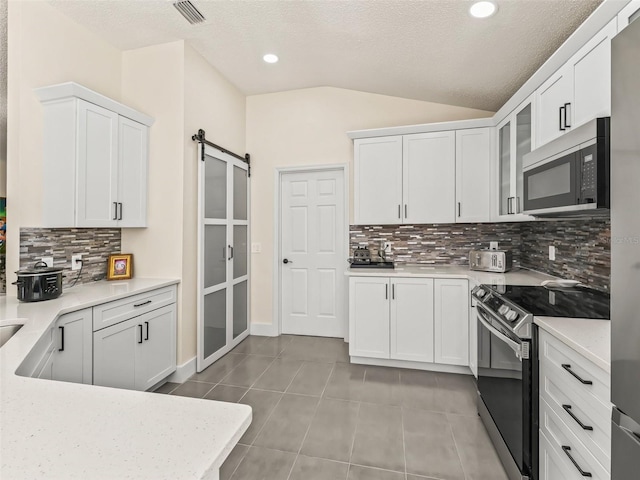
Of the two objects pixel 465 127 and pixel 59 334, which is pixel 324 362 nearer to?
pixel 59 334

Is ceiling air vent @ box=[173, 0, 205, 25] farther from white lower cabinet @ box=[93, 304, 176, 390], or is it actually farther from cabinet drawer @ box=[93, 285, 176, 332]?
white lower cabinet @ box=[93, 304, 176, 390]

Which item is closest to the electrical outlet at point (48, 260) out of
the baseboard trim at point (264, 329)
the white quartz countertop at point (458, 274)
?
the baseboard trim at point (264, 329)

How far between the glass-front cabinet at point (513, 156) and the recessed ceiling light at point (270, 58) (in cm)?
232

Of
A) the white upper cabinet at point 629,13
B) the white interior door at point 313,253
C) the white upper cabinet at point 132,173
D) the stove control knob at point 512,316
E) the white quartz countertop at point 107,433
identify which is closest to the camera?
the white quartz countertop at point 107,433

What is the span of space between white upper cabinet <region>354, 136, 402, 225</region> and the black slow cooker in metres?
2.63

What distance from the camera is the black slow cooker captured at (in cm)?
198

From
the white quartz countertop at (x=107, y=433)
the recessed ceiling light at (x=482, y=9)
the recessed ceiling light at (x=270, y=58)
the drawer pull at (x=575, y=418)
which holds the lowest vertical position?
the drawer pull at (x=575, y=418)

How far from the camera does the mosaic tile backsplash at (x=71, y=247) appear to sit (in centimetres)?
229

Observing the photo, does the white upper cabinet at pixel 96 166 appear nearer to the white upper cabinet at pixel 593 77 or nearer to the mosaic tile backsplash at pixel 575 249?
the white upper cabinet at pixel 593 77

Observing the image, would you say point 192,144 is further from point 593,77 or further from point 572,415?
point 572,415

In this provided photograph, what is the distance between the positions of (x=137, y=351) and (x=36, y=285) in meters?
0.80

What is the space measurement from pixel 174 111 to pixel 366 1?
1.86 m

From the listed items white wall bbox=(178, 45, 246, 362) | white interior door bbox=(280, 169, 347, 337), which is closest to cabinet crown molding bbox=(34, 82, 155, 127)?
white wall bbox=(178, 45, 246, 362)

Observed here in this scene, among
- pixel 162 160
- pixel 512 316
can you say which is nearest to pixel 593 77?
pixel 512 316
